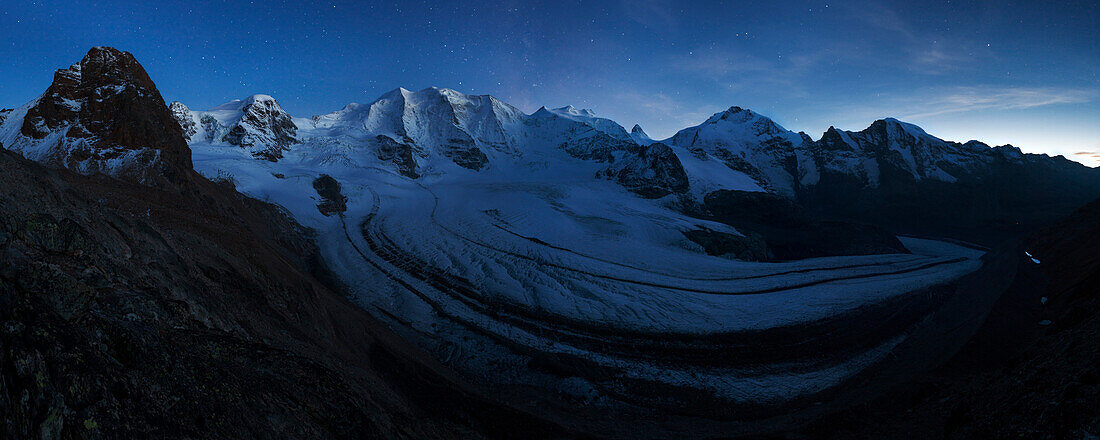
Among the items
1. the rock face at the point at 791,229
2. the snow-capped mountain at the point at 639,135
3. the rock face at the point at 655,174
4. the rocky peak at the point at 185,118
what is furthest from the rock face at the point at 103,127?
the snow-capped mountain at the point at 639,135

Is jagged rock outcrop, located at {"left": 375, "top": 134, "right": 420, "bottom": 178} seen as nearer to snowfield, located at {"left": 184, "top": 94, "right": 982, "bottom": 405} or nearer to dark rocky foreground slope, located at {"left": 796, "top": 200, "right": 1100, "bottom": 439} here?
snowfield, located at {"left": 184, "top": 94, "right": 982, "bottom": 405}

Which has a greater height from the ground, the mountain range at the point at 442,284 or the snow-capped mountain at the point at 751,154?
the snow-capped mountain at the point at 751,154

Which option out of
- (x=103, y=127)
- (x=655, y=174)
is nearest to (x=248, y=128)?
(x=103, y=127)

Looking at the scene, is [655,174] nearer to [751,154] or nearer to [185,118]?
[751,154]

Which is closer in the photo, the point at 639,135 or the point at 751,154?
the point at 751,154

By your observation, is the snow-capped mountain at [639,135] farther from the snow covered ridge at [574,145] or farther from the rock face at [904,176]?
the rock face at [904,176]

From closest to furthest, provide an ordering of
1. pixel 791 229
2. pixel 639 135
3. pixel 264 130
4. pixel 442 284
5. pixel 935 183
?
pixel 442 284 → pixel 791 229 → pixel 264 130 → pixel 935 183 → pixel 639 135
